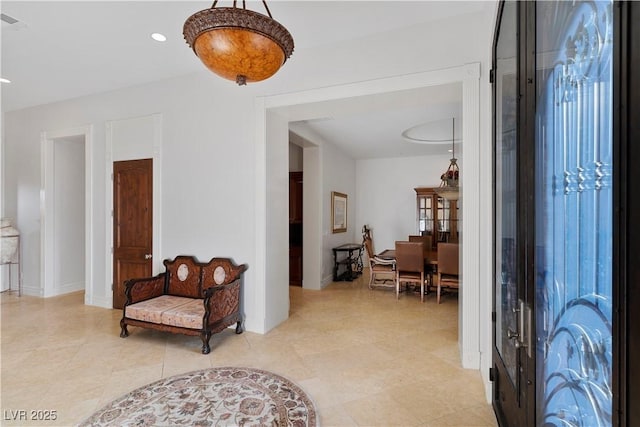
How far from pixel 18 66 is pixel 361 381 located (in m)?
5.27

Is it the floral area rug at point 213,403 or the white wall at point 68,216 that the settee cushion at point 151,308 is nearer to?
the floral area rug at point 213,403

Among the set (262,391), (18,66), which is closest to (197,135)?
(18,66)

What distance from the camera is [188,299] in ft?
12.6

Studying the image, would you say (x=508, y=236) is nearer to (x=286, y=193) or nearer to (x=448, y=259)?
(x=286, y=193)

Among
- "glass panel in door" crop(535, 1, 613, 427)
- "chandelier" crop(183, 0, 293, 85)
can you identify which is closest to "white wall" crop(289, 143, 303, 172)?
"chandelier" crop(183, 0, 293, 85)

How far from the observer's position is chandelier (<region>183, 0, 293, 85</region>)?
1.81m

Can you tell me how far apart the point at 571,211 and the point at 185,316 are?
132 inches

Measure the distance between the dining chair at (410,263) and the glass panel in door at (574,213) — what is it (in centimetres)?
384

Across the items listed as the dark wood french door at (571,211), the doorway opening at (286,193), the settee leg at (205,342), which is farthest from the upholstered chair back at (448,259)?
the settee leg at (205,342)

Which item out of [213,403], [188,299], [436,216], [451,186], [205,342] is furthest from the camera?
[436,216]

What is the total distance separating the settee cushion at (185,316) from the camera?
3.26 meters

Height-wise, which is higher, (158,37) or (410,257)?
(158,37)

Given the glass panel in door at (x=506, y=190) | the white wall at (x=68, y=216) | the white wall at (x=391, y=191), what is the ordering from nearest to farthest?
1. the glass panel in door at (x=506, y=190)
2. the white wall at (x=68, y=216)
3. the white wall at (x=391, y=191)

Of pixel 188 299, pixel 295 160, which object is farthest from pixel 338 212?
pixel 188 299
